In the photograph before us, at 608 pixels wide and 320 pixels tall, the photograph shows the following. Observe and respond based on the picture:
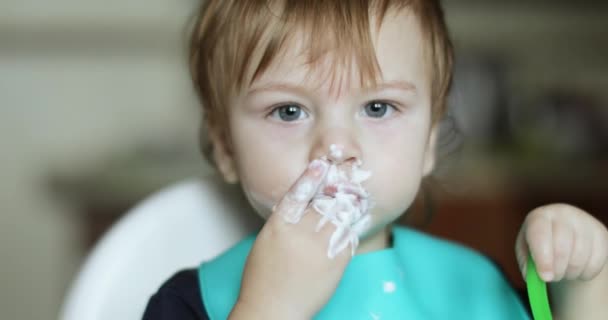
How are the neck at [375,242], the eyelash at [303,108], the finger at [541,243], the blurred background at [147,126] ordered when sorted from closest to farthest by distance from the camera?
the finger at [541,243] → the eyelash at [303,108] → the neck at [375,242] → the blurred background at [147,126]

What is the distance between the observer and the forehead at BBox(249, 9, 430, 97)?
794mm

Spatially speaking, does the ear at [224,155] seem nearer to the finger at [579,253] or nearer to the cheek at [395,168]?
the cheek at [395,168]

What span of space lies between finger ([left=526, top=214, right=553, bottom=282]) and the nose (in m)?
0.18

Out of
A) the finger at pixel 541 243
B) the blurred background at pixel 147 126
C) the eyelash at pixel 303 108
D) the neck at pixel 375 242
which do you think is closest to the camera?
the finger at pixel 541 243

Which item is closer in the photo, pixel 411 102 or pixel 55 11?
pixel 411 102

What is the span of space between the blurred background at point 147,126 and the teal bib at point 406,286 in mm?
1017

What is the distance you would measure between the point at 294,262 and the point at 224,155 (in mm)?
249

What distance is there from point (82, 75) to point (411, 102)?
147 centimetres

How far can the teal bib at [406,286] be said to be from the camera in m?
0.87

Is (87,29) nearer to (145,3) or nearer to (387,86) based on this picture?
(145,3)

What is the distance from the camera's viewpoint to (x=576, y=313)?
0.83 metres

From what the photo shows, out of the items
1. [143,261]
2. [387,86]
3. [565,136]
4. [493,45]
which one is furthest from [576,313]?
[493,45]

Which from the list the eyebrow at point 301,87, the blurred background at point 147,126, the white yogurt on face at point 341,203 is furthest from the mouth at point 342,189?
the blurred background at point 147,126

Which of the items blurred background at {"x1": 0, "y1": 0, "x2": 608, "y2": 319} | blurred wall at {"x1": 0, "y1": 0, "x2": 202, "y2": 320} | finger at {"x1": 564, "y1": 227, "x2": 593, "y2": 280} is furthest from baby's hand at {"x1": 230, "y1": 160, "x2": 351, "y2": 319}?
A: blurred wall at {"x1": 0, "y1": 0, "x2": 202, "y2": 320}
